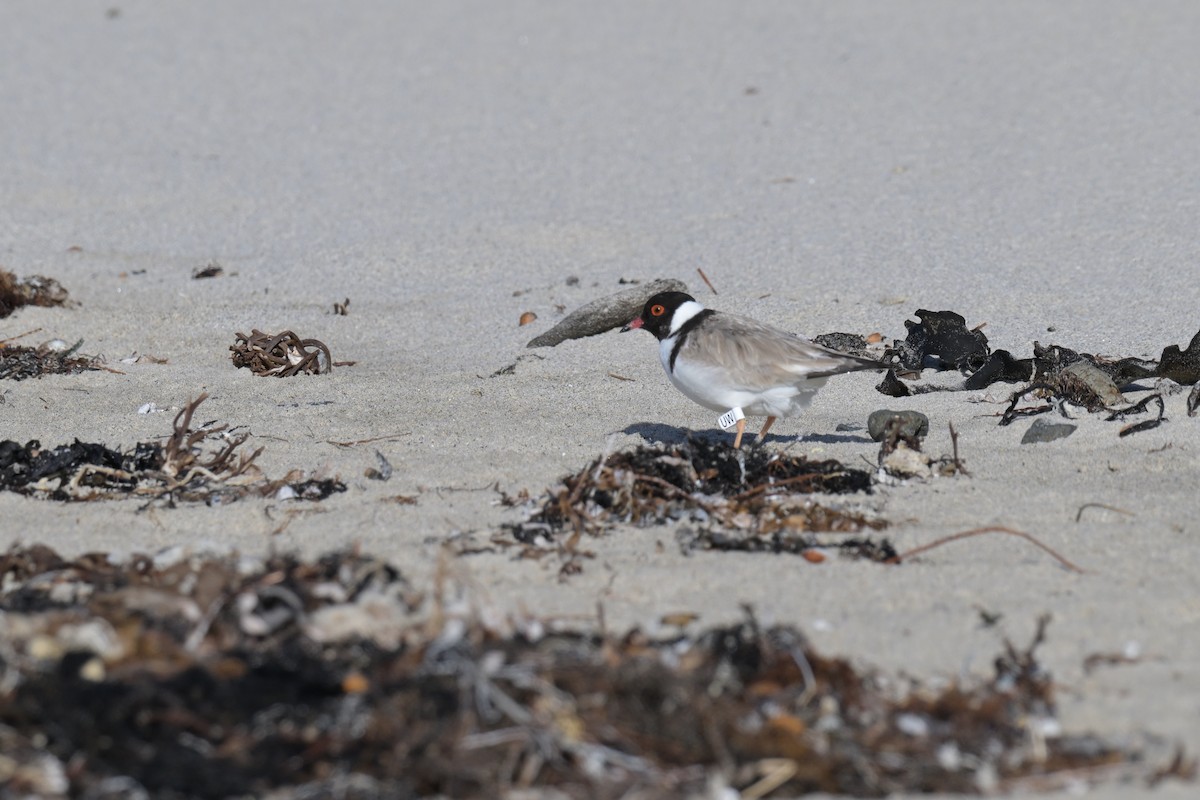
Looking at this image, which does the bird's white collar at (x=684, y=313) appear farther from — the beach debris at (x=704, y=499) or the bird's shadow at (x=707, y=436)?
the beach debris at (x=704, y=499)

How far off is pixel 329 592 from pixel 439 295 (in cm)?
475

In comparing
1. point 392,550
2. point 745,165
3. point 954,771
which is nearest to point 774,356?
point 392,550

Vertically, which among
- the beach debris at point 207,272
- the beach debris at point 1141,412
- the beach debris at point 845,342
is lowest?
the beach debris at point 1141,412

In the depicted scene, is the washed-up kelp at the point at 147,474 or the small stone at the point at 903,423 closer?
the washed-up kelp at the point at 147,474

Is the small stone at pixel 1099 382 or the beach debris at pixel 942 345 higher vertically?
the beach debris at pixel 942 345

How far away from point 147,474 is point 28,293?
352 centimetres

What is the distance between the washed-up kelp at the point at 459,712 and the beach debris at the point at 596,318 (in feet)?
12.7

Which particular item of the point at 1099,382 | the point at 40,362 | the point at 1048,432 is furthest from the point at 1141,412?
the point at 40,362

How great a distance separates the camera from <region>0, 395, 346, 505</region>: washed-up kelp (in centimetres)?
468

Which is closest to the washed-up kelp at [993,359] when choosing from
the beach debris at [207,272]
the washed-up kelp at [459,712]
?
the washed-up kelp at [459,712]

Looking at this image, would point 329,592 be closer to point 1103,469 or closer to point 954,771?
point 954,771

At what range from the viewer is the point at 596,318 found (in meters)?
6.98

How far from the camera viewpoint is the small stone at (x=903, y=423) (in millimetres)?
5219

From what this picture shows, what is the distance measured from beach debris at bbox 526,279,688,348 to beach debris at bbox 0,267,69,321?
9.20ft
